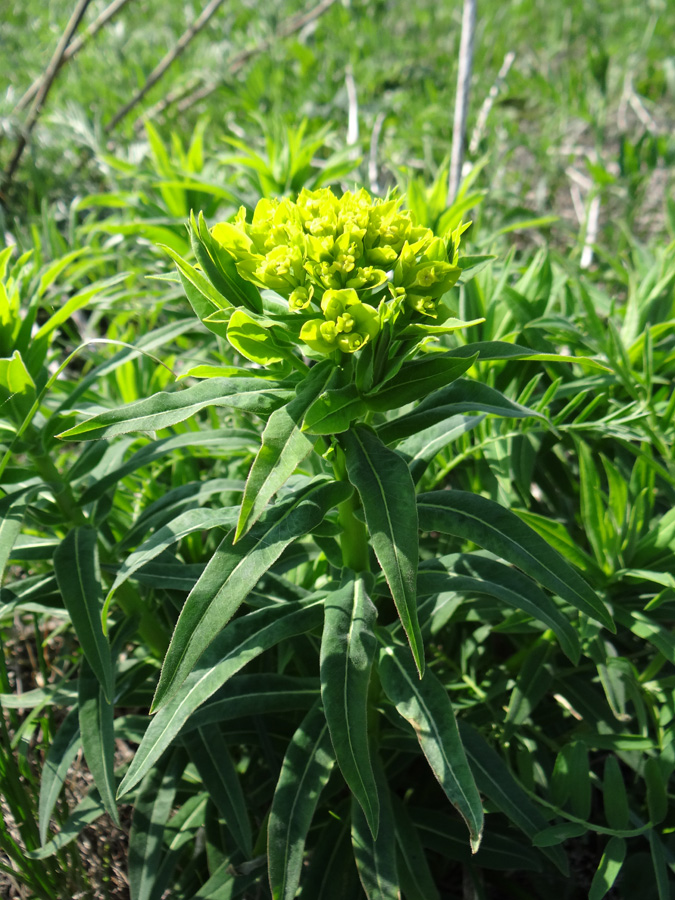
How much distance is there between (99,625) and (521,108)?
3375mm

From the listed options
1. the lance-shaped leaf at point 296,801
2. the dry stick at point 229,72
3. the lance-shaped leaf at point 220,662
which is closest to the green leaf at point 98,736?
the lance-shaped leaf at point 220,662

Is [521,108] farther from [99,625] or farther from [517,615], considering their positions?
[99,625]

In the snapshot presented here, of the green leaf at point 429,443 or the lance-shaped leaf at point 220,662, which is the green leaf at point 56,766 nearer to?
the lance-shaped leaf at point 220,662

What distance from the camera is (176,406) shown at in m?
0.78

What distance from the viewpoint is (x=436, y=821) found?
3.95 feet

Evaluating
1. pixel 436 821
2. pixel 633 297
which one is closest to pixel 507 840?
pixel 436 821

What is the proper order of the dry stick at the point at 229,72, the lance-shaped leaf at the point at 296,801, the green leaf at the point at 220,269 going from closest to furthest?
the green leaf at the point at 220,269, the lance-shaped leaf at the point at 296,801, the dry stick at the point at 229,72

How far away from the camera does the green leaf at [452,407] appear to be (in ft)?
2.70

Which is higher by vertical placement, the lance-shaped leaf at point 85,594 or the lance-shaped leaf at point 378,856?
the lance-shaped leaf at point 85,594

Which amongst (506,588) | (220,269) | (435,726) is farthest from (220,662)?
(220,269)

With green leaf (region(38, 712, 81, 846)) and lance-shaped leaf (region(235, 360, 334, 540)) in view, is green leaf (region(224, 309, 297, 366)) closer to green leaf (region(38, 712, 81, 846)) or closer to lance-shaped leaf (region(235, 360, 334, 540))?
lance-shaped leaf (region(235, 360, 334, 540))

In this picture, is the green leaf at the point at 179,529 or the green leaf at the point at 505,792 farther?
the green leaf at the point at 505,792

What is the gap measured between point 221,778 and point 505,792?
44cm

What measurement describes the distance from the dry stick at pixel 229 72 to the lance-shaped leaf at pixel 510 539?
2.94m
